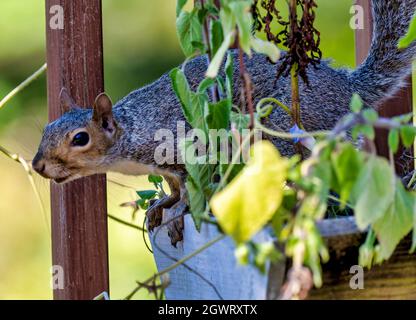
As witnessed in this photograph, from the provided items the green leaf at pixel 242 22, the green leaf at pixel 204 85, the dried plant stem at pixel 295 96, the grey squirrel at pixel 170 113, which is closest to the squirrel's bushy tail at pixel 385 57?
the grey squirrel at pixel 170 113

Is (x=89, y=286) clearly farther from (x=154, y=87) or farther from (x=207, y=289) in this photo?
(x=154, y=87)

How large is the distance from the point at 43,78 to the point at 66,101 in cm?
204

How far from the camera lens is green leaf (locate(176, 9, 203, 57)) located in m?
1.28

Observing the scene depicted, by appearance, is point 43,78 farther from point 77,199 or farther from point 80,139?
point 77,199

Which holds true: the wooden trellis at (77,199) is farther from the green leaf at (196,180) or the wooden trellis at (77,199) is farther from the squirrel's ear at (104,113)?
the green leaf at (196,180)

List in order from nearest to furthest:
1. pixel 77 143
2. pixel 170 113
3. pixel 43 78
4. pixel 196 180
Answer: pixel 196 180, pixel 77 143, pixel 170 113, pixel 43 78

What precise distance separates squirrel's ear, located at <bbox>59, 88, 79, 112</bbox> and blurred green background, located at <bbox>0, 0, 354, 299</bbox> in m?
1.37

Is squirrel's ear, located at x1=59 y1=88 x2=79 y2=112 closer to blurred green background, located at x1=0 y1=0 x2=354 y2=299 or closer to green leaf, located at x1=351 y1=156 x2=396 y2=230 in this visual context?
green leaf, located at x1=351 y1=156 x2=396 y2=230

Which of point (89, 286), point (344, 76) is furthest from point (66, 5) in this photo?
point (344, 76)

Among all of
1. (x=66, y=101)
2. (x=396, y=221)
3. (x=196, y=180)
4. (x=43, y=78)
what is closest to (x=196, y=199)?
(x=196, y=180)

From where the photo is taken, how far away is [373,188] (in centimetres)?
88

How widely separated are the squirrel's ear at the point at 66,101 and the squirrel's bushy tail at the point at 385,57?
0.69 meters

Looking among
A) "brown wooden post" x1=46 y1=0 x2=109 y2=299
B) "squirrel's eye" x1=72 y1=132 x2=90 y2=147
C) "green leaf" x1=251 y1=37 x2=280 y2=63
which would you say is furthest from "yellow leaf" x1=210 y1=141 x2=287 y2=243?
"squirrel's eye" x1=72 y1=132 x2=90 y2=147

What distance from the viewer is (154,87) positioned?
2.17 meters
